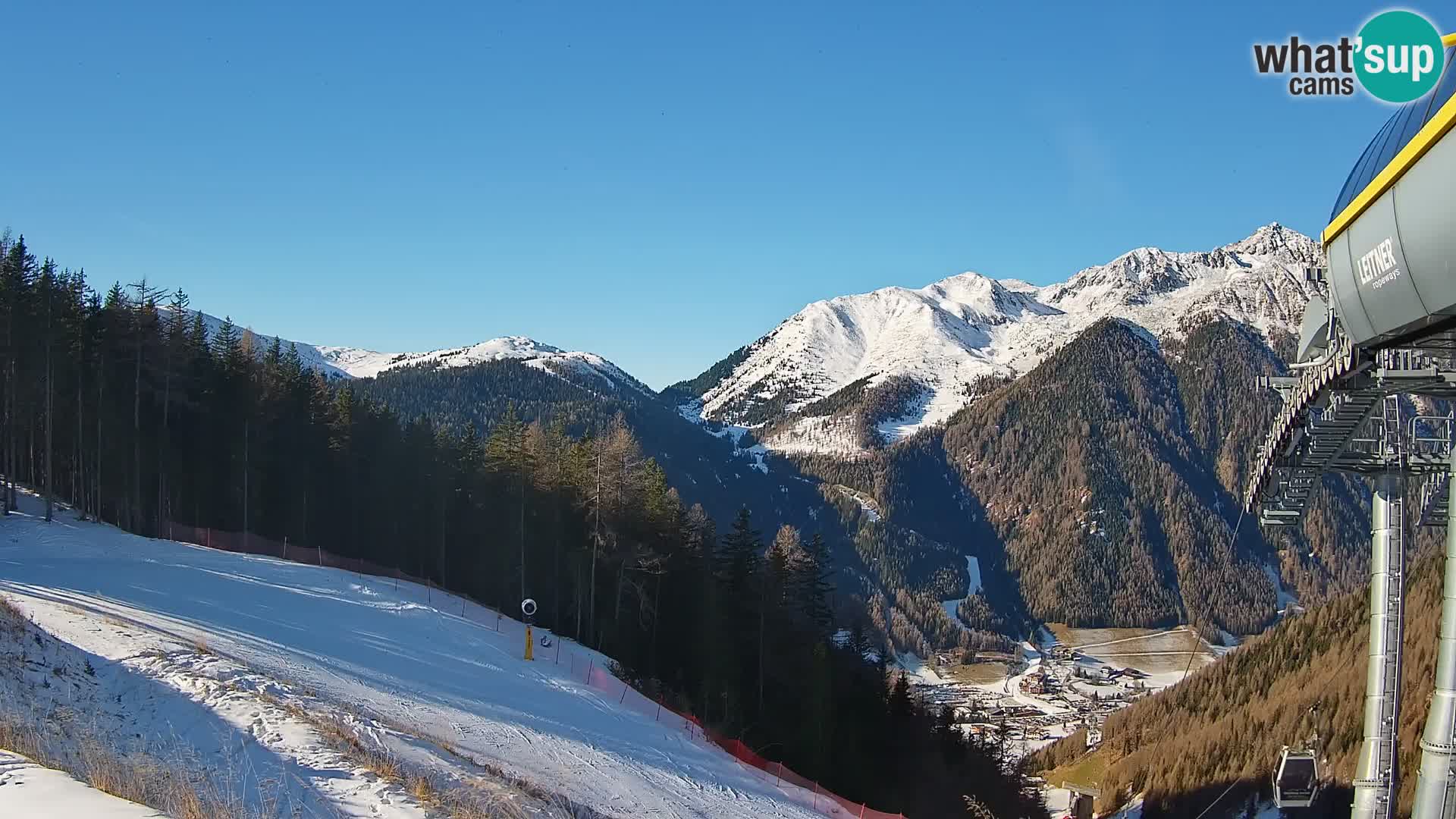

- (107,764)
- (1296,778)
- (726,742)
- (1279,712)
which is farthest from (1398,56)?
(1279,712)

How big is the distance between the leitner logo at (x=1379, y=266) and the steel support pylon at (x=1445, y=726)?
4.20 meters

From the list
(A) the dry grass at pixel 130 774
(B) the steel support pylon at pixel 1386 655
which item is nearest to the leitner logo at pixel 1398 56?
(B) the steel support pylon at pixel 1386 655

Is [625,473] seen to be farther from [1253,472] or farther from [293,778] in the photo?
[293,778]

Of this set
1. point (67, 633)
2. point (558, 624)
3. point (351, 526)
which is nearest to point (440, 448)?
point (351, 526)

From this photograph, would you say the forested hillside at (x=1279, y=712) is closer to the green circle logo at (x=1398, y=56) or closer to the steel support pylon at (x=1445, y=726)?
the steel support pylon at (x=1445, y=726)

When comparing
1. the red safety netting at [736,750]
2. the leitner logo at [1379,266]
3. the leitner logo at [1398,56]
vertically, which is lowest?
the red safety netting at [736,750]

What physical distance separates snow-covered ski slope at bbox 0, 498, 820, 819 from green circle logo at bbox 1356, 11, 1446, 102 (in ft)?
42.9

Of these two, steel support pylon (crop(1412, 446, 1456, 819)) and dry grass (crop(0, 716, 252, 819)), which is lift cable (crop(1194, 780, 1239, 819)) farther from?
dry grass (crop(0, 716, 252, 819))

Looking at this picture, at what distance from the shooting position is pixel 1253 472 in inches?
687

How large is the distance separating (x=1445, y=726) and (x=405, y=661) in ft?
61.4

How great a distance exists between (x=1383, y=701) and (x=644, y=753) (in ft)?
41.4

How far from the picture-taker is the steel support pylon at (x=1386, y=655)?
13617 mm

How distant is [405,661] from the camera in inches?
826

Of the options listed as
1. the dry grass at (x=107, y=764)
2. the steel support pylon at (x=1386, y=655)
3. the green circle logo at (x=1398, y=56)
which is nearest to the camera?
the green circle logo at (x=1398, y=56)
